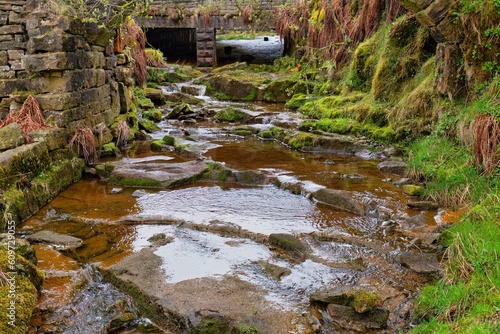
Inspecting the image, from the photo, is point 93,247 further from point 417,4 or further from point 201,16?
point 201,16

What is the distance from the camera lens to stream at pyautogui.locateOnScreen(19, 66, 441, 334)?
364 centimetres

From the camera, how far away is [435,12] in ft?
21.2

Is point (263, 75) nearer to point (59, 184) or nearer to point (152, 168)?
point (152, 168)

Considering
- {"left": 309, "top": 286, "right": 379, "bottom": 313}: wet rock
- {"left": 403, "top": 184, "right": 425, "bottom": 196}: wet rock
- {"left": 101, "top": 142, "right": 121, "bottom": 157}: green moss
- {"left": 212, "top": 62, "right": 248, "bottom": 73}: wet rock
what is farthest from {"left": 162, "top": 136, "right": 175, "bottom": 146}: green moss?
{"left": 212, "top": 62, "right": 248, "bottom": 73}: wet rock

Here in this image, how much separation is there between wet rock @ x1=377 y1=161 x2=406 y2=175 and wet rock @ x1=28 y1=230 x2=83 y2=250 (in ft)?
15.5

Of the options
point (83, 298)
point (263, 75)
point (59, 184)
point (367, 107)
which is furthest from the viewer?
point (263, 75)

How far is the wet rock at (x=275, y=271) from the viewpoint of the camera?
4.17 meters

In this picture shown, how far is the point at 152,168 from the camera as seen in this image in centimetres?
752

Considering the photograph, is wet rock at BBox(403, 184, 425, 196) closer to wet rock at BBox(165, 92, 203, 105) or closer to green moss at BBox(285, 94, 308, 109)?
green moss at BBox(285, 94, 308, 109)

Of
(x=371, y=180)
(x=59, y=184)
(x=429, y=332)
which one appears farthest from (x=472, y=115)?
(x=59, y=184)

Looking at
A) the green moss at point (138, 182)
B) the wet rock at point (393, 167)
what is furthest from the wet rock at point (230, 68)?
the green moss at point (138, 182)

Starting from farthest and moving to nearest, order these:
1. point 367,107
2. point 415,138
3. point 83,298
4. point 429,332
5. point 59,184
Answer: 1. point 367,107
2. point 415,138
3. point 59,184
4. point 83,298
5. point 429,332

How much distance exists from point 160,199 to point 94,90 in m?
3.05

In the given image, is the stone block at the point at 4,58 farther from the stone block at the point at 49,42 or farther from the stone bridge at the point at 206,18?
the stone bridge at the point at 206,18
